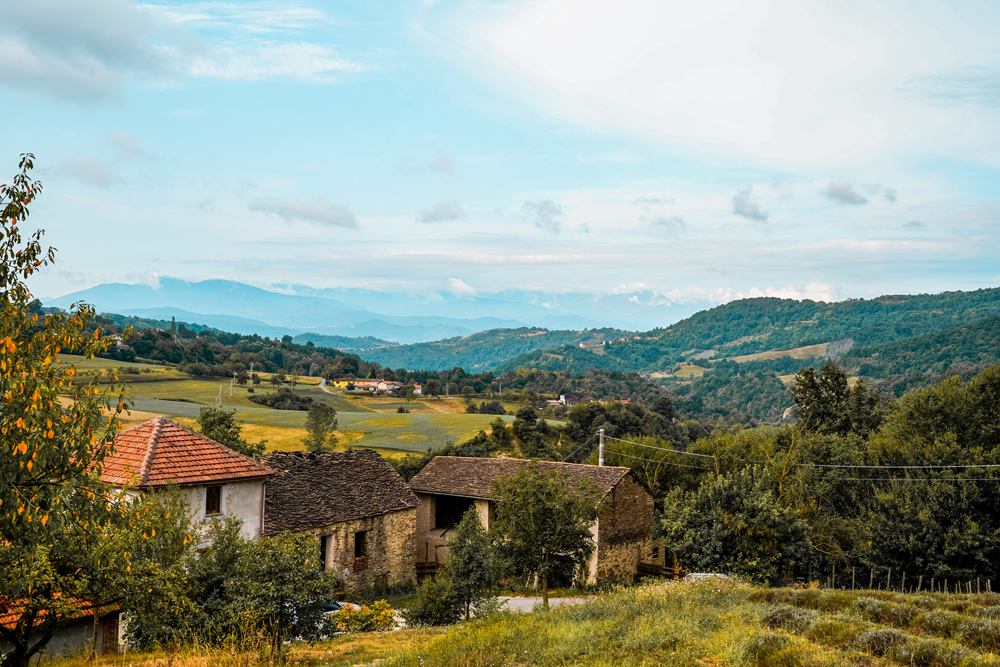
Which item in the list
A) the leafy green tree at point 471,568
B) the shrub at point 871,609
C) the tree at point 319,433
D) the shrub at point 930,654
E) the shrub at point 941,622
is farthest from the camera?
the tree at point 319,433

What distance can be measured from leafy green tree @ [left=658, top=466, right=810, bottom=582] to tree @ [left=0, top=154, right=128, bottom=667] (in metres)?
24.9

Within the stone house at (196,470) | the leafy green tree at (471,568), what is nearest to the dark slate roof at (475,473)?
the stone house at (196,470)

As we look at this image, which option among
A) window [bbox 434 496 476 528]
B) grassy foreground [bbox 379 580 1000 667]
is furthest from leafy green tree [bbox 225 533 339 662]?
window [bbox 434 496 476 528]

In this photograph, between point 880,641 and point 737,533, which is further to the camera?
point 737,533

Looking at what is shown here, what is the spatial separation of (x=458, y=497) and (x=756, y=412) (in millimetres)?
168252

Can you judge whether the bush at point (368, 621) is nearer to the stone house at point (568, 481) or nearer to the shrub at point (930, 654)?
the stone house at point (568, 481)

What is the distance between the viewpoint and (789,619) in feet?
39.4

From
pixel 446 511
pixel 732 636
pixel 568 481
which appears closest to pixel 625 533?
pixel 568 481

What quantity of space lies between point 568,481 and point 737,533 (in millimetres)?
9828

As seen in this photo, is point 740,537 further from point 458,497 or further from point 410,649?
point 410,649

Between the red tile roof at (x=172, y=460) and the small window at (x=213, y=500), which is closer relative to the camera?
the red tile roof at (x=172, y=460)

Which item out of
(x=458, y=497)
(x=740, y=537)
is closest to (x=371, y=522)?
(x=458, y=497)

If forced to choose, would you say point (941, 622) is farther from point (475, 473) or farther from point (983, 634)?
point (475, 473)

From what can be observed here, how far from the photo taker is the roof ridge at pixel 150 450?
72.4 ft
